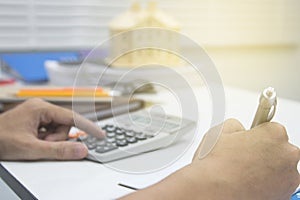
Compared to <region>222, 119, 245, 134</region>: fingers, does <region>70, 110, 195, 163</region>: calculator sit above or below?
below

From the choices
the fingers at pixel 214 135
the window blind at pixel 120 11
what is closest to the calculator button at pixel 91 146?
the fingers at pixel 214 135

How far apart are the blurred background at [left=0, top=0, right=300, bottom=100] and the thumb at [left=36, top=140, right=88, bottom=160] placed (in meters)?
0.63

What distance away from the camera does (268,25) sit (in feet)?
6.45

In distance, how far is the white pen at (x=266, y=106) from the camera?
51 cm

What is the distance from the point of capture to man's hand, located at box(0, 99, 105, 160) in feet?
2.13

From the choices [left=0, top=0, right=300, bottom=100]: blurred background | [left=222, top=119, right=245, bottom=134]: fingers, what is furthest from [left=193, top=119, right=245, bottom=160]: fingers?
[left=0, top=0, right=300, bottom=100]: blurred background

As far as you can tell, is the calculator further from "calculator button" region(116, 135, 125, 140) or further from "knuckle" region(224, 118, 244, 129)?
"knuckle" region(224, 118, 244, 129)

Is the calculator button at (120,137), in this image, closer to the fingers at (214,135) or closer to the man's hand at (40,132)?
the man's hand at (40,132)

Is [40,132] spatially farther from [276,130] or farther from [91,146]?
[276,130]

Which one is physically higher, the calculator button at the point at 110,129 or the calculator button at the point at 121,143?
the calculator button at the point at 121,143

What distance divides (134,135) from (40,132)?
0.16 meters

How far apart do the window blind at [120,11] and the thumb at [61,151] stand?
36.4 inches

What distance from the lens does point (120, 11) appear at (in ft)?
5.41

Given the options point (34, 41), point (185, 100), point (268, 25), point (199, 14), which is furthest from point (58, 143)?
point (268, 25)
